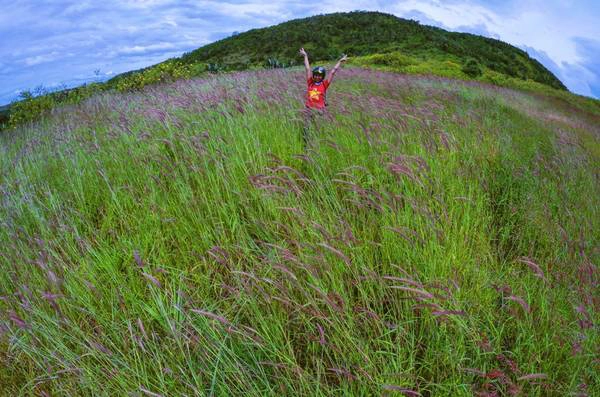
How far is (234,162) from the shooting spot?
2932mm

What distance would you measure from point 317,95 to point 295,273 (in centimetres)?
354

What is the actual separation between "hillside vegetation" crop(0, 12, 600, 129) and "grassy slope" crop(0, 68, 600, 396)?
23.5 m

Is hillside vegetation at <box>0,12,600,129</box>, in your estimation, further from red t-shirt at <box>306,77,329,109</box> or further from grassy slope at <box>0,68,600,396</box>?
grassy slope at <box>0,68,600,396</box>

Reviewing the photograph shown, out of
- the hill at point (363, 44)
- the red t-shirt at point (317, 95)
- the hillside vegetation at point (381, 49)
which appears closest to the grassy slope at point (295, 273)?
the red t-shirt at point (317, 95)

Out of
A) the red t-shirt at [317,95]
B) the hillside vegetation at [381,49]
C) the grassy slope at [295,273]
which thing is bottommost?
the grassy slope at [295,273]

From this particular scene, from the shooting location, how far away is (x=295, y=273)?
1830 mm

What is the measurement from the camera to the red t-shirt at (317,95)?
4836 mm

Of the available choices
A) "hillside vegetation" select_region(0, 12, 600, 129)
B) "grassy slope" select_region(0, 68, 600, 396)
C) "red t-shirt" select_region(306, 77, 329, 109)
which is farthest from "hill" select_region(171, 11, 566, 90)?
"grassy slope" select_region(0, 68, 600, 396)

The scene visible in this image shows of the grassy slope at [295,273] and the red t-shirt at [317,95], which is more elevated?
the red t-shirt at [317,95]

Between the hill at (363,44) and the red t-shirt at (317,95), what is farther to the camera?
the hill at (363,44)

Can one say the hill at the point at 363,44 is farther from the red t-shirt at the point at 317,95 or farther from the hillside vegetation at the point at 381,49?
the red t-shirt at the point at 317,95

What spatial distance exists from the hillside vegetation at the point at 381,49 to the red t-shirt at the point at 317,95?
21.5m

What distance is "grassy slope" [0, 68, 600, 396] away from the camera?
1.48 meters

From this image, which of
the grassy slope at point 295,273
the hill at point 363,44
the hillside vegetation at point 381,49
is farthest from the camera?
the hill at point 363,44
